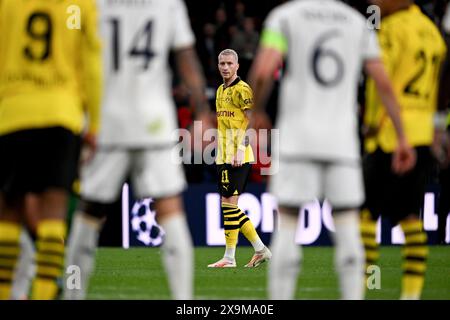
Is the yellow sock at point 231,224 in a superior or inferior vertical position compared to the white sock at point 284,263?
superior

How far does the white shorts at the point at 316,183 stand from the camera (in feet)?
24.0

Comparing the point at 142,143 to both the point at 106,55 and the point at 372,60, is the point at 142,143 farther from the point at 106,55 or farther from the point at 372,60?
the point at 372,60

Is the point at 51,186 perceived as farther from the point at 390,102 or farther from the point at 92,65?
the point at 390,102

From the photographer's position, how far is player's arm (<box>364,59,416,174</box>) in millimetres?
7605

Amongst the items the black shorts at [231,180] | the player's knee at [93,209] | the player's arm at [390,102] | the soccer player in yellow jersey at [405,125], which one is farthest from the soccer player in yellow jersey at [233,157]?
the player's knee at [93,209]

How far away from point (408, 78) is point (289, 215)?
2195 mm

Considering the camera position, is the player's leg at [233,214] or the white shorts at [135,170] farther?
the player's leg at [233,214]

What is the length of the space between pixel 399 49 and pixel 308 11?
1919 mm

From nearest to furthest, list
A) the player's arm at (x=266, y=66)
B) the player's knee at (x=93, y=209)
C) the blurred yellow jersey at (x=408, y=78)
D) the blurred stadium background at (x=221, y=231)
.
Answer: the player's arm at (x=266, y=66) → the player's knee at (x=93, y=209) → the blurred yellow jersey at (x=408, y=78) → the blurred stadium background at (x=221, y=231)

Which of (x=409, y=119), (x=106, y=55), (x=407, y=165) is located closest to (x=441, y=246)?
(x=409, y=119)

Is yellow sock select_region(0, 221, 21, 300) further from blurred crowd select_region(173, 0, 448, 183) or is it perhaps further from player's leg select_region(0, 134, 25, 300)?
blurred crowd select_region(173, 0, 448, 183)

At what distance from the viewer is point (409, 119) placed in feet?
29.8

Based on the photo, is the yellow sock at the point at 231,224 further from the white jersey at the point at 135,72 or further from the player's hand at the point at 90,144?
the player's hand at the point at 90,144

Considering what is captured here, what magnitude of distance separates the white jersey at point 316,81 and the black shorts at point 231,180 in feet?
19.9
